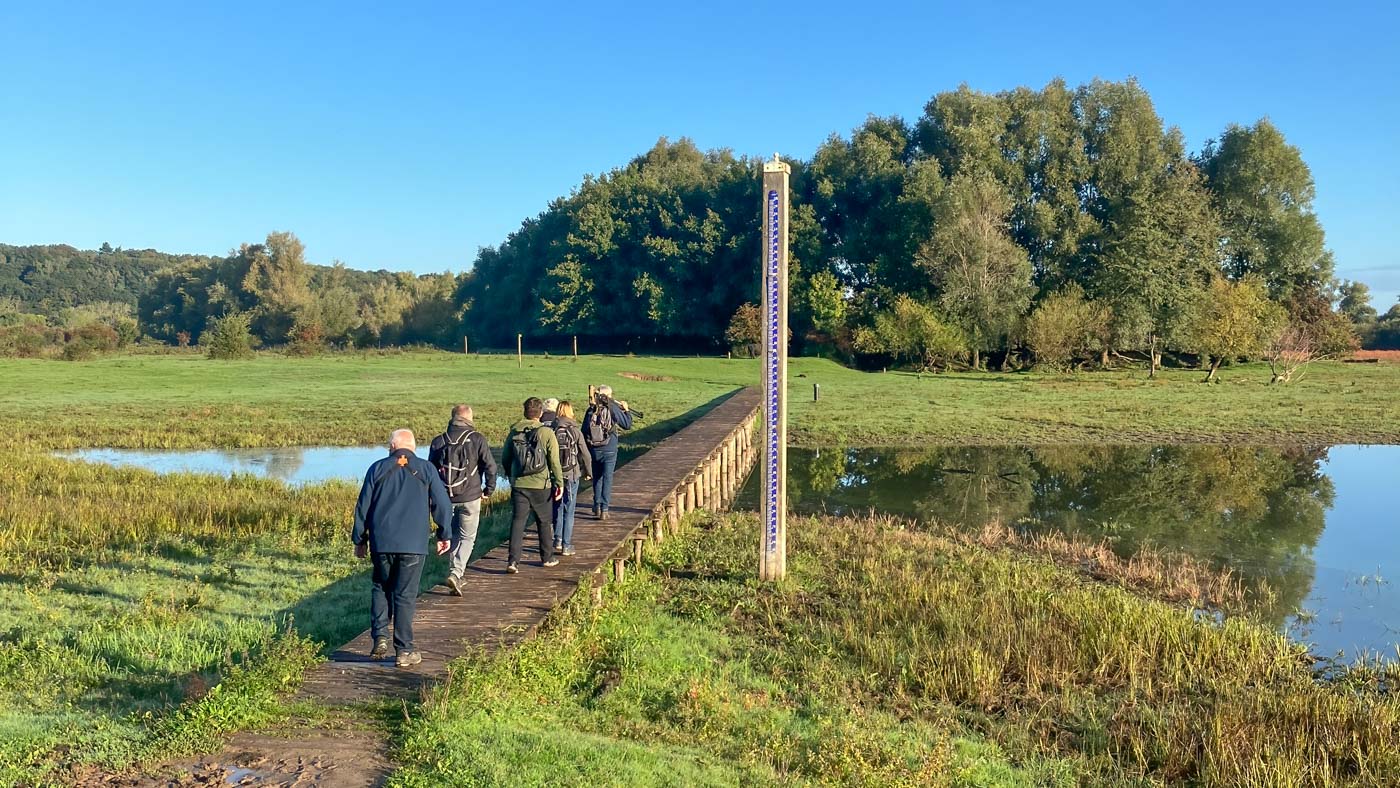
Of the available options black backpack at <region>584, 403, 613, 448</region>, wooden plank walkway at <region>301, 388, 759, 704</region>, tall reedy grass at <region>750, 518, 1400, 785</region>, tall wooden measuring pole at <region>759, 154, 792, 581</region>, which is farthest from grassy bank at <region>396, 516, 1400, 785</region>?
black backpack at <region>584, 403, 613, 448</region>

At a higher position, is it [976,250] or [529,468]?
[976,250]

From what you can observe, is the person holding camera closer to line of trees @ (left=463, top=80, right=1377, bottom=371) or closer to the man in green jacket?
the man in green jacket

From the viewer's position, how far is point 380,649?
6809mm

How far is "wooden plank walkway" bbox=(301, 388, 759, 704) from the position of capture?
252 inches

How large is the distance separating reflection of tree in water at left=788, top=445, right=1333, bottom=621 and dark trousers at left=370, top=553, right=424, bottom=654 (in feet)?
29.9

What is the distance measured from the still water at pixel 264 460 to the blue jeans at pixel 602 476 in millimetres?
7808

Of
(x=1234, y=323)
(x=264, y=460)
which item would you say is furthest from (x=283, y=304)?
(x=1234, y=323)

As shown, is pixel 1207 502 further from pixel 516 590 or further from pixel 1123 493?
pixel 516 590

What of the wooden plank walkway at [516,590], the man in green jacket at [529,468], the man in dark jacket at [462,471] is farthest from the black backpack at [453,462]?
the wooden plank walkway at [516,590]

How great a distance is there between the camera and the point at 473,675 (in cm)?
606

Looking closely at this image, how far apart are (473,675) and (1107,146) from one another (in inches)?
2332

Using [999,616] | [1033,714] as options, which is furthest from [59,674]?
[999,616]

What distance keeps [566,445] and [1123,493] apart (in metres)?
13.1

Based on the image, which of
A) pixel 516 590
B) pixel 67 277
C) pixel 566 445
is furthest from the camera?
pixel 67 277
